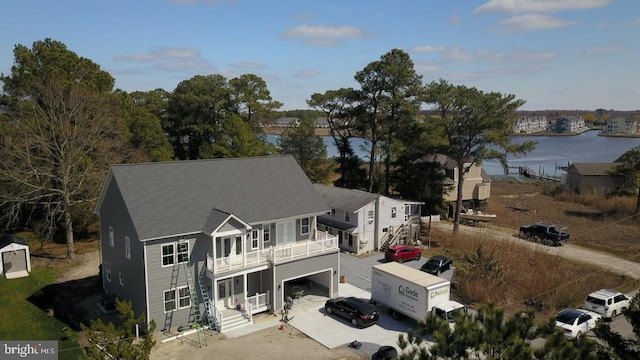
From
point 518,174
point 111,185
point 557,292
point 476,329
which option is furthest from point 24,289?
point 518,174

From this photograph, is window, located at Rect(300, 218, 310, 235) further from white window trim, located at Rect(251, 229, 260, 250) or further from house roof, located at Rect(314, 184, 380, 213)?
house roof, located at Rect(314, 184, 380, 213)

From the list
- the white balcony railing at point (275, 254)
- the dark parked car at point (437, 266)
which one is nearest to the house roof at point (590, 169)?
the dark parked car at point (437, 266)

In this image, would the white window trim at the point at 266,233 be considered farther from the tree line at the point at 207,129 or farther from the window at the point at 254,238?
the tree line at the point at 207,129

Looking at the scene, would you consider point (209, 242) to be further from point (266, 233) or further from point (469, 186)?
point (469, 186)

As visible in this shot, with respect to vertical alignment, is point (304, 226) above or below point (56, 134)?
below

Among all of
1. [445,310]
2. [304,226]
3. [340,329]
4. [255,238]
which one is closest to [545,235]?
[445,310]
